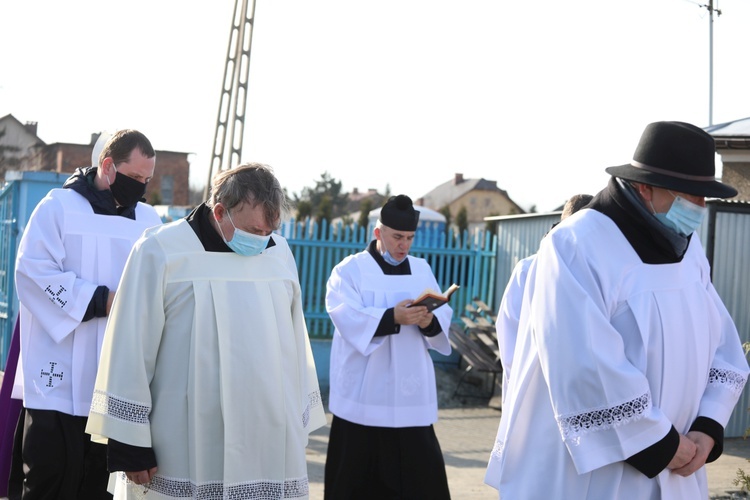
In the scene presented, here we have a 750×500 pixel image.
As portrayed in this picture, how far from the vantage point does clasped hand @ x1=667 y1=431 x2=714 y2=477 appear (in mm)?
3445

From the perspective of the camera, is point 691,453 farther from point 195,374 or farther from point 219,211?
point 219,211

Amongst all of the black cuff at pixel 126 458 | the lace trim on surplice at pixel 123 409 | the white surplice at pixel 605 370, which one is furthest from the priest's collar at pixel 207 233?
the white surplice at pixel 605 370

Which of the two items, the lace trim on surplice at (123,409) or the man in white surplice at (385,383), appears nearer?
the lace trim on surplice at (123,409)

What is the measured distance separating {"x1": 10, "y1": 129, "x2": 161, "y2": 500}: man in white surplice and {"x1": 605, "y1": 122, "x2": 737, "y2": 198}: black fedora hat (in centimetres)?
272

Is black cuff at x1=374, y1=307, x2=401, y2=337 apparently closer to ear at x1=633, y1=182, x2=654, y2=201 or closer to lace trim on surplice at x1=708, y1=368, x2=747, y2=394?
lace trim on surplice at x1=708, y1=368, x2=747, y2=394

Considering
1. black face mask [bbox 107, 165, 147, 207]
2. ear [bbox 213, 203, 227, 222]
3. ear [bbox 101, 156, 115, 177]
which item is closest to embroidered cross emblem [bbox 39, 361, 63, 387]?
black face mask [bbox 107, 165, 147, 207]

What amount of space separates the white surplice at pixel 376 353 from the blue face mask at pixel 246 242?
2.54 metres

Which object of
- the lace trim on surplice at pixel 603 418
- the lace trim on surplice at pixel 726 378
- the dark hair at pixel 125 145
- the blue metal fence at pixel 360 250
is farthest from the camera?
the blue metal fence at pixel 360 250

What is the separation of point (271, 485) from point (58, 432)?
4.88 feet

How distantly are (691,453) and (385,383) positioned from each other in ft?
10.7

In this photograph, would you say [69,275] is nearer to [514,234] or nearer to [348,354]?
[348,354]

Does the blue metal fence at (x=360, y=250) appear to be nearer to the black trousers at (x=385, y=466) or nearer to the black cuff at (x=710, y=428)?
the black trousers at (x=385, y=466)

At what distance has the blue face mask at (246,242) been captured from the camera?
3.93m

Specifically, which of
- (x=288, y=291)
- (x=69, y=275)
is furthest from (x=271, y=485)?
(x=69, y=275)
